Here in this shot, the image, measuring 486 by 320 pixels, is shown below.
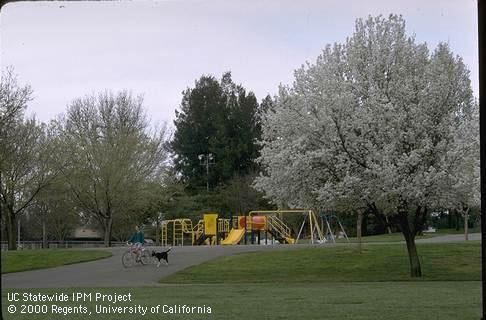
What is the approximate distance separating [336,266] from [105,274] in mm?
8253

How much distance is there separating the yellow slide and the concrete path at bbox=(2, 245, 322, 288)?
7994mm

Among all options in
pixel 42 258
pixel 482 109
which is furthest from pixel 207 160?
pixel 482 109

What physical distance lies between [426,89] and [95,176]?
26021 mm

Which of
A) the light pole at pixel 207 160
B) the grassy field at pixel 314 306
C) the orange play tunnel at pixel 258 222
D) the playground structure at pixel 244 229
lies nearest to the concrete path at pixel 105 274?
the grassy field at pixel 314 306

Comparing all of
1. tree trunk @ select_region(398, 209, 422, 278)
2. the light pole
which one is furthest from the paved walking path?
the light pole

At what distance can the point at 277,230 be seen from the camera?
3822cm

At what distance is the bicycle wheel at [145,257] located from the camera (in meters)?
24.9

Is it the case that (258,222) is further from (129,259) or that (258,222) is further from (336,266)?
(129,259)

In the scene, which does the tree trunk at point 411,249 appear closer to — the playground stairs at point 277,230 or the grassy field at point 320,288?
the grassy field at point 320,288

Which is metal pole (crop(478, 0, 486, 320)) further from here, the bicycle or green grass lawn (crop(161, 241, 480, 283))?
the bicycle

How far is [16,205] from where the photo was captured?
37.7 m

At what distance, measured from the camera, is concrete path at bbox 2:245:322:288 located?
62.6 ft

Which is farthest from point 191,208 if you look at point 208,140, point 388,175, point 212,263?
point 388,175

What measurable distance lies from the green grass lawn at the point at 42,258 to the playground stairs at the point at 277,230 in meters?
11.1
